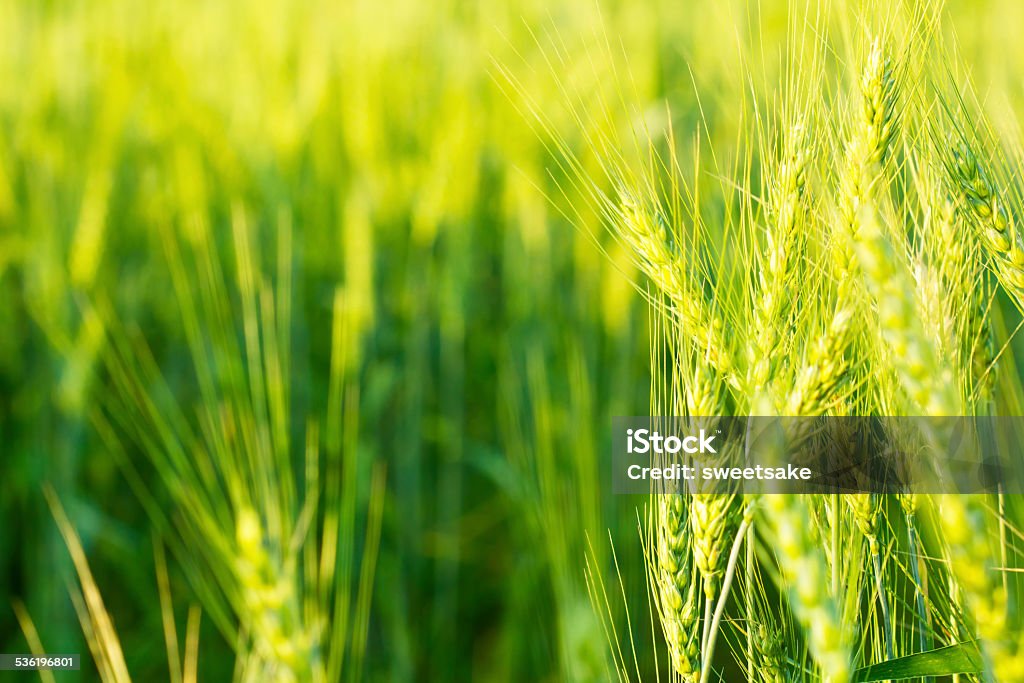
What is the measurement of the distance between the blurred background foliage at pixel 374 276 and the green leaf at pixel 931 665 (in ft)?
1.18

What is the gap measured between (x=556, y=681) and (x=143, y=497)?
26.9 inches

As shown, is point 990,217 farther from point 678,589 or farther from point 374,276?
point 374,276

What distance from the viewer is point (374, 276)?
4.20 ft

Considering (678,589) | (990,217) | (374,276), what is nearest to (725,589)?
(678,589)

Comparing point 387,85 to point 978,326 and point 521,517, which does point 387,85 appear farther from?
point 978,326

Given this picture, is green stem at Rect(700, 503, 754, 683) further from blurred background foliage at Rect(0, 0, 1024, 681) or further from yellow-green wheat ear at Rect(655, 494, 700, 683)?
blurred background foliage at Rect(0, 0, 1024, 681)

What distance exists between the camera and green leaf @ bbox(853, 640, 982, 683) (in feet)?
1.45

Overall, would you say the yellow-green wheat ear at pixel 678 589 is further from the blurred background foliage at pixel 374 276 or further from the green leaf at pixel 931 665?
the blurred background foliage at pixel 374 276

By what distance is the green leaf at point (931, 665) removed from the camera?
1.45 feet

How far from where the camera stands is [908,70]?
1.77 feet

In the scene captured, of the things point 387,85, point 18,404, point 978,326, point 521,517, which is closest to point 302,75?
point 387,85

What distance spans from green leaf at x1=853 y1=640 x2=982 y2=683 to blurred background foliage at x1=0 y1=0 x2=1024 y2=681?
359 mm

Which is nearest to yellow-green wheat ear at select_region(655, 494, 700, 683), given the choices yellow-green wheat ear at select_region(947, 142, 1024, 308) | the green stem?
the green stem

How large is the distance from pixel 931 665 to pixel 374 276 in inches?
39.5
